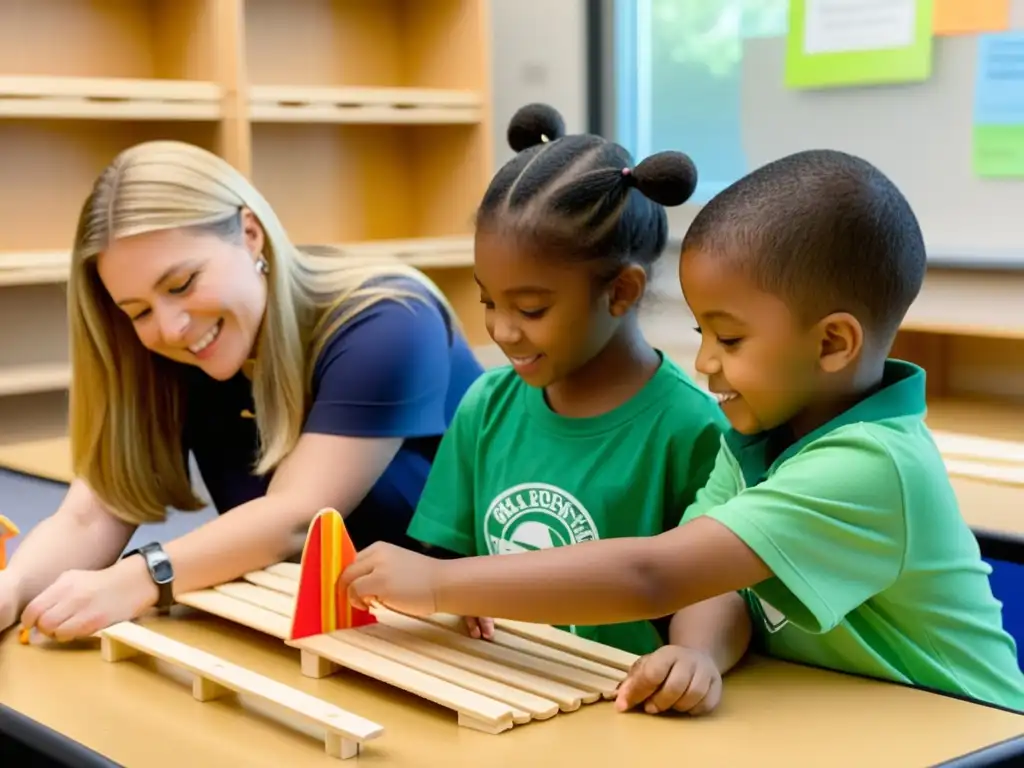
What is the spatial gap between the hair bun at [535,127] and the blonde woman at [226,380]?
0.87 ft

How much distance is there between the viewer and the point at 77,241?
1.41 m

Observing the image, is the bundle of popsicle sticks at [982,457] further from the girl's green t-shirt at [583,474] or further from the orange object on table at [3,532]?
the orange object on table at [3,532]

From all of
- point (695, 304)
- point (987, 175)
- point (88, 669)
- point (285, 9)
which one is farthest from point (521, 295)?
point (285, 9)

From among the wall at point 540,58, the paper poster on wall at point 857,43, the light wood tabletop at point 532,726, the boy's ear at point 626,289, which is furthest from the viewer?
the wall at point 540,58

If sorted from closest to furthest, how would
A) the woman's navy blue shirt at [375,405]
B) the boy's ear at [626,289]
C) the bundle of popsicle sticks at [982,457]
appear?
the boy's ear at [626,289] < the woman's navy blue shirt at [375,405] < the bundle of popsicle sticks at [982,457]

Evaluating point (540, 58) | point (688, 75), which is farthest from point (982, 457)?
point (540, 58)

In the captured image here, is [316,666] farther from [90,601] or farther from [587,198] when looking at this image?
[587,198]

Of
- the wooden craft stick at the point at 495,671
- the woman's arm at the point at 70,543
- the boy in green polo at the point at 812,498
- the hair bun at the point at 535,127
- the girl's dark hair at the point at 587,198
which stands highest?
the hair bun at the point at 535,127

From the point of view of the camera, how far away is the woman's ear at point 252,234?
1446 millimetres

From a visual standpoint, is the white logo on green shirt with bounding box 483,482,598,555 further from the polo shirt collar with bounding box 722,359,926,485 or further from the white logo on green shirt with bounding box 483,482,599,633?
the polo shirt collar with bounding box 722,359,926,485

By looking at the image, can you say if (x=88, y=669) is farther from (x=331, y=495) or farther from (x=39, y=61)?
(x=39, y=61)

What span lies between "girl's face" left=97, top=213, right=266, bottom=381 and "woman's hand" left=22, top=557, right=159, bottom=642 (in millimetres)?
279

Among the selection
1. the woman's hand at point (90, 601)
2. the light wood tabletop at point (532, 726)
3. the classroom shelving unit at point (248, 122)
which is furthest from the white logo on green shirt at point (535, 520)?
the classroom shelving unit at point (248, 122)

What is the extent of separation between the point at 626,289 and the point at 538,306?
93 millimetres
